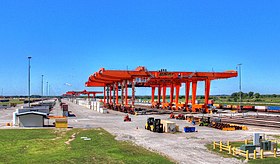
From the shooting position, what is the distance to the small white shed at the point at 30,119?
47.6 meters

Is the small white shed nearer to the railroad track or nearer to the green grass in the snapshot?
the green grass

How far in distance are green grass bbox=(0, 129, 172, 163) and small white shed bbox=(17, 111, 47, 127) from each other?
12634 mm

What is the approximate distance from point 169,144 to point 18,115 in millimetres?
26085

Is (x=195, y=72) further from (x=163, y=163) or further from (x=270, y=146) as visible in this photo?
(x=163, y=163)

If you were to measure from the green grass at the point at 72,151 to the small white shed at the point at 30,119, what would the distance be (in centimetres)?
1263

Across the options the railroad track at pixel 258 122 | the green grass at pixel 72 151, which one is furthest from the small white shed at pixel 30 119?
the railroad track at pixel 258 122

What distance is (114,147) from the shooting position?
29.0m

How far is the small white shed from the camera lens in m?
47.6

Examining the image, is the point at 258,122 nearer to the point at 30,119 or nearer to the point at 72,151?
the point at 30,119

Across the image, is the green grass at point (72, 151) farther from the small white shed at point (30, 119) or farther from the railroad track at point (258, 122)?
the railroad track at point (258, 122)

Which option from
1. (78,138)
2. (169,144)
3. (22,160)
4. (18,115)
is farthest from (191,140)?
(18,115)

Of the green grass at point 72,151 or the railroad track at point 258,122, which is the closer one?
the green grass at point 72,151

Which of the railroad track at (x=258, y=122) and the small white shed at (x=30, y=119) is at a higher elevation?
the small white shed at (x=30, y=119)

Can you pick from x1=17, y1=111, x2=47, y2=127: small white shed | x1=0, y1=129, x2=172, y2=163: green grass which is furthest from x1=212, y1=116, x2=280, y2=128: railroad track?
x1=17, y1=111, x2=47, y2=127: small white shed
